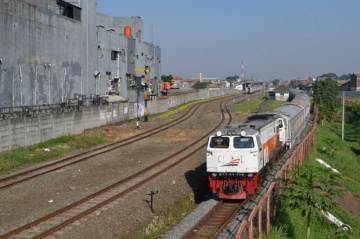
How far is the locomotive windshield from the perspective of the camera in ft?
63.2

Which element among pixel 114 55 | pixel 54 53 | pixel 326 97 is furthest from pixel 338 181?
pixel 326 97

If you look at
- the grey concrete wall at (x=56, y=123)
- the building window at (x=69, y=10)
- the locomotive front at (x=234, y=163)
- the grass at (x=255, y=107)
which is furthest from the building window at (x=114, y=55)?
the locomotive front at (x=234, y=163)

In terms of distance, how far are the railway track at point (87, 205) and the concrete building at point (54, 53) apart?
15606 mm

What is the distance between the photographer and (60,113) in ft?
124

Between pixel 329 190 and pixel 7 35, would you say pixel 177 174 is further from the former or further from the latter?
pixel 7 35

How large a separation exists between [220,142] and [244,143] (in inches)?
36.9

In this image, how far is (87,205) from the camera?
749 inches

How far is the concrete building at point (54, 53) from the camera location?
37.6 metres

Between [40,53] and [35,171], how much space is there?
18.7 m

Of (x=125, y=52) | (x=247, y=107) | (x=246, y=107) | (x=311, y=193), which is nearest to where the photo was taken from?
(x=311, y=193)

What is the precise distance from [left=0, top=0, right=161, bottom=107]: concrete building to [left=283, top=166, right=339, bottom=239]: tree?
27.5m

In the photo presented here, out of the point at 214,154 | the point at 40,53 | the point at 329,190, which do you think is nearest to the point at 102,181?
the point at 214,154

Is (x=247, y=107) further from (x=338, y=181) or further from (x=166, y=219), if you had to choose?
(x=166, y=219)

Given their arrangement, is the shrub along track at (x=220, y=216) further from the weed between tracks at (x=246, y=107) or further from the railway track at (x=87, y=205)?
the weed between tracks at (x=246, y=107)
